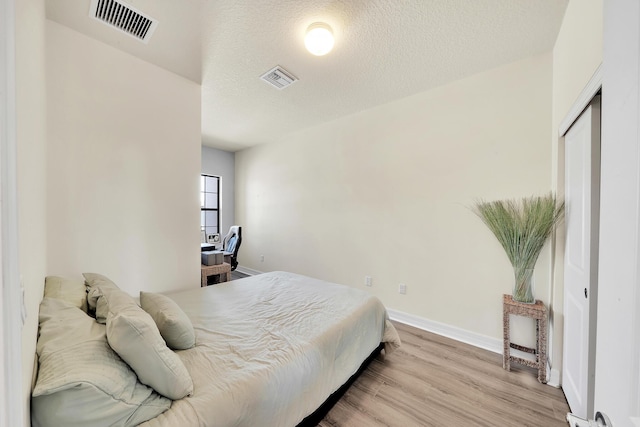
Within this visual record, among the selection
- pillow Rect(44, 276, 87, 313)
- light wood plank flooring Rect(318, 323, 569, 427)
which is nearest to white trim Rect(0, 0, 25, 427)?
pillow Rect(44, 276, 87, 313)

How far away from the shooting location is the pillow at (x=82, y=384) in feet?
2.44

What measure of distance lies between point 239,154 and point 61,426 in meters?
5.15

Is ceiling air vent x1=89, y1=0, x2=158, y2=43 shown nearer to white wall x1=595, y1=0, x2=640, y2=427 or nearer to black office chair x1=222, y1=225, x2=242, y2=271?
white wall x1=595, y1=0, x2=640, y2=427

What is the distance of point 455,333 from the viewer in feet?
8.48

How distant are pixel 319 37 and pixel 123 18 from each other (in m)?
1.44

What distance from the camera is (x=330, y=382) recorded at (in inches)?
59.7

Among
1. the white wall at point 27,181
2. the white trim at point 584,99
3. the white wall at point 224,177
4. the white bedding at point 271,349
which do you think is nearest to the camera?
the white wall at point 27,181

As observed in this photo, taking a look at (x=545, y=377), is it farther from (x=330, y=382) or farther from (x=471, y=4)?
(x=471, y=4)

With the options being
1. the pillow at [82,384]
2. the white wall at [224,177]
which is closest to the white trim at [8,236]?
the pillow at [82,384]

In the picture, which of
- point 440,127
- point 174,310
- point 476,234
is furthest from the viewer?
point 440,127

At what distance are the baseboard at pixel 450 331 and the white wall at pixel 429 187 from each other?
0.06 metres

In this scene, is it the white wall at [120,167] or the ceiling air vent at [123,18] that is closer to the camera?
the ceiling air vent at [123,18]

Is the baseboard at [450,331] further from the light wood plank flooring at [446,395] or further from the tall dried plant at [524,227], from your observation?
the tall dried plant at [524,227]

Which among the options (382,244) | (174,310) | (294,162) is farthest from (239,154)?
(174,310)
